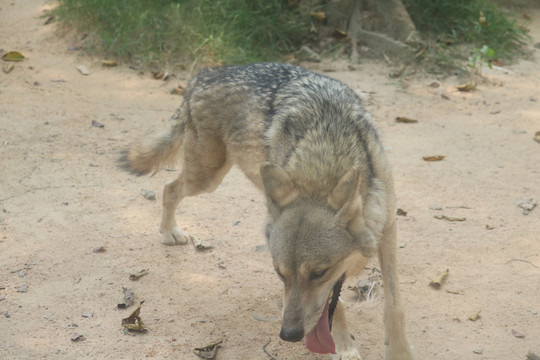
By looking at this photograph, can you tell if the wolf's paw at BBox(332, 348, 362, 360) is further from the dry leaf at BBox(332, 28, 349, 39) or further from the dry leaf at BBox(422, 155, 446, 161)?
the dry leaf at BBox(332, 28, 349, 39)

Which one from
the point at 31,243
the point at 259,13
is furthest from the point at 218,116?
the point at 259,13

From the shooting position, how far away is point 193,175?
5207mm

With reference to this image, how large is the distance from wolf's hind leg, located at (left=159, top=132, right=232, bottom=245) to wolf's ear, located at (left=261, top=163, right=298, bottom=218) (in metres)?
1.44

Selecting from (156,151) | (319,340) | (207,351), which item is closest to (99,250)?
(156,151)

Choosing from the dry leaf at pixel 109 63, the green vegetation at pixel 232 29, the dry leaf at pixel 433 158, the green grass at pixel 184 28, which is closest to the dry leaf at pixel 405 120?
the dry leaf at pixel 433 158

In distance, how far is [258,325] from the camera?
4422 mm

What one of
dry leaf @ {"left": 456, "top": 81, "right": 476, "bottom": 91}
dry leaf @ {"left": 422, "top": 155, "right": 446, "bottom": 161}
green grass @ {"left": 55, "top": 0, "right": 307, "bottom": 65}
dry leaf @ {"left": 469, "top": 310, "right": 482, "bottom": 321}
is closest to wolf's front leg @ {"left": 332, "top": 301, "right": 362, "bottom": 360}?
dry leaf @ {"left": 469, "top": 310, "right": 482, "bottom": 321}

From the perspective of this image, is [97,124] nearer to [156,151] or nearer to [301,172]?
[156,151]

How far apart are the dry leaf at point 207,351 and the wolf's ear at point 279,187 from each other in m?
1.10

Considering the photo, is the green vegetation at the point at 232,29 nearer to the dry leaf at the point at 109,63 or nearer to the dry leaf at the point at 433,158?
the dry leaf at the point at 109,63

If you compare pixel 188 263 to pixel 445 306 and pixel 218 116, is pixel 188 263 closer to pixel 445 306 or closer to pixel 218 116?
pixel 218 116

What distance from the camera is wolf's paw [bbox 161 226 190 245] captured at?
5422 mm

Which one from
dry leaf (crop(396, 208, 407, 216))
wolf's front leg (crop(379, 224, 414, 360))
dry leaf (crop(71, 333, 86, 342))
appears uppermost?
wolf's front leg (crop(379, 224, 414, 360))

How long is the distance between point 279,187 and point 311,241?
1.30 feet
